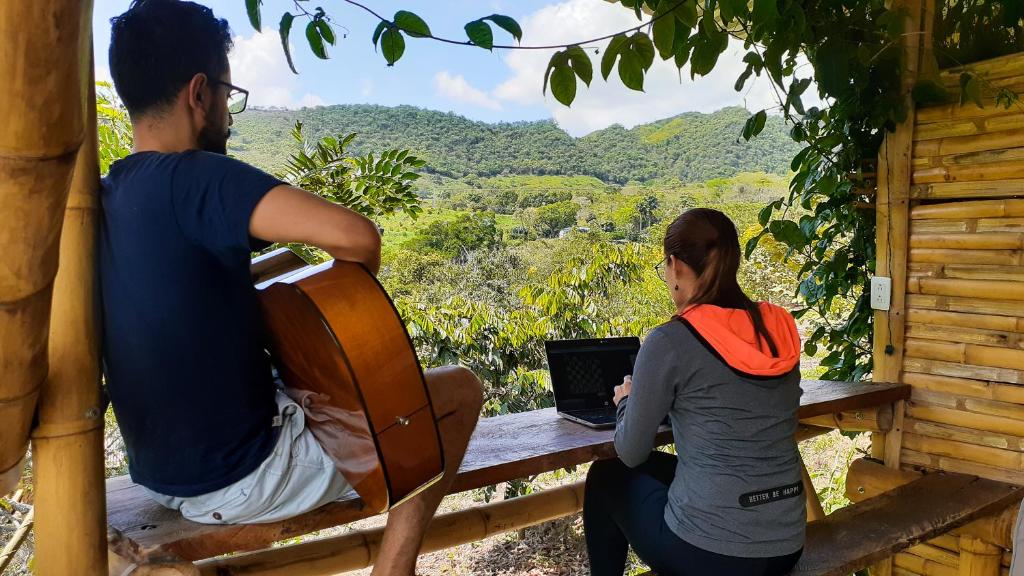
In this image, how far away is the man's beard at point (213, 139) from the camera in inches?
49.0

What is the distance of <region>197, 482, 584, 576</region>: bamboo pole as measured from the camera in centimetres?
171

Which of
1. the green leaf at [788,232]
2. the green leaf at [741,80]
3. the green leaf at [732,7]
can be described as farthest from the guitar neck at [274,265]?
the green leaf at [788,232]

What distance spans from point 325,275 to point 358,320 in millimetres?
92

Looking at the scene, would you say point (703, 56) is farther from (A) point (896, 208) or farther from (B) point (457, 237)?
(B) point (457, 237)

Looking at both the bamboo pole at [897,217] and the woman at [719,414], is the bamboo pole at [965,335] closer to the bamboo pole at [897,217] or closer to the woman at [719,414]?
the bamboo pole at [897,217]

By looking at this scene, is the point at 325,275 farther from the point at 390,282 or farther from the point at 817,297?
the point at 390,282

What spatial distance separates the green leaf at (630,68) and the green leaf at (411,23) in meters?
0.45

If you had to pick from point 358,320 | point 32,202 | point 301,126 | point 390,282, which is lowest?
point 390,282

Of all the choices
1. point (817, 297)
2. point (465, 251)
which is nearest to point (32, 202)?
point (817, 297)

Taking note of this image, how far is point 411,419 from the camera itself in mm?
1223

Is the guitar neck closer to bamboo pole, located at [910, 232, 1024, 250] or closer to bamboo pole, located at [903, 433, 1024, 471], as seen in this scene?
bamboo pole, located at [910, 232, 1024, 250]

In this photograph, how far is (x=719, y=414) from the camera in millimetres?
1597

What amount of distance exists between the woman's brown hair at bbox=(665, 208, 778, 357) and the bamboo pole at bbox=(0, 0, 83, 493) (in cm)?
120

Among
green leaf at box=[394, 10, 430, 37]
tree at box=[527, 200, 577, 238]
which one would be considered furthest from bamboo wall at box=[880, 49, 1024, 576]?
tree at box=[527, 200, 577, 238]
